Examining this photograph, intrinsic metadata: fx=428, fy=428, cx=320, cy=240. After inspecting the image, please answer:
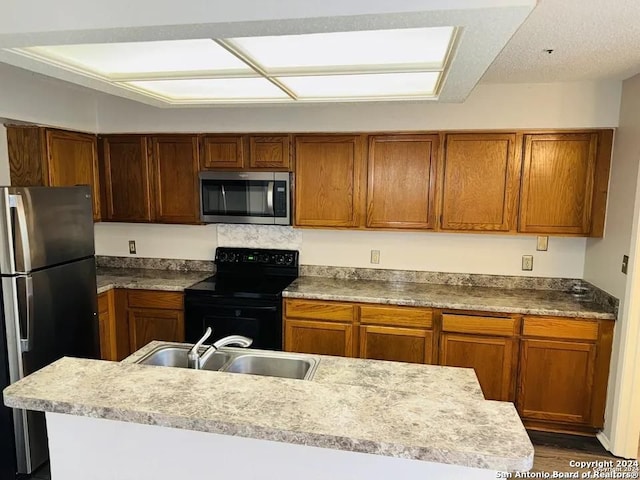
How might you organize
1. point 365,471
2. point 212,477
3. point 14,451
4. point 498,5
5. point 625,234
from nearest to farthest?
point 498,5 → point 365,471 → point 212,477 → point 14,451 → point 625,234

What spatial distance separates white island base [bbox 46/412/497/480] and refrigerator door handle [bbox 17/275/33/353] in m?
1.30

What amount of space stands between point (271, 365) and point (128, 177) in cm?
255

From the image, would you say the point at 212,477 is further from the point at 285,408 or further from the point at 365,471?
the point at 365,471

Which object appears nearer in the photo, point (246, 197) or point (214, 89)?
point (214, 89)

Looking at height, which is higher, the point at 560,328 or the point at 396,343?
the point at 560,328

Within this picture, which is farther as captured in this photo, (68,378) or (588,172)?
(588,172)

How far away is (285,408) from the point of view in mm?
1178

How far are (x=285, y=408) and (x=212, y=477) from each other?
345 millimetres

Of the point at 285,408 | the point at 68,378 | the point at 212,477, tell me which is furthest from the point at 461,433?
the point at 68,378

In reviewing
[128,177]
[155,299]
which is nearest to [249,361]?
[155,299]

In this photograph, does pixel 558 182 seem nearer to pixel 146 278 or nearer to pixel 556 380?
pixel 556 380

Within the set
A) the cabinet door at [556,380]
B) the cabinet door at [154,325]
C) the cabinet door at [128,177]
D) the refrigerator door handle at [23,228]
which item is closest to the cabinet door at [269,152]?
the cabinet door at [128,177]

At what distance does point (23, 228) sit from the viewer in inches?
93.6

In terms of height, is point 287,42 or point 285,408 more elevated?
point 287,42
